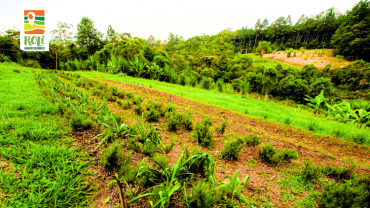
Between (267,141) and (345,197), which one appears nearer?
(345,197)

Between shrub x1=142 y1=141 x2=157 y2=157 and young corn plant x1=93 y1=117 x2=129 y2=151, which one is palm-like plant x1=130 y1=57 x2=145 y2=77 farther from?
shrub x1=142 y1=141 x2=157 y2=157

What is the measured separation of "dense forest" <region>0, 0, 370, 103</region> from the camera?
11.9 m

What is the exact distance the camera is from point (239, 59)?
4194 centimetres

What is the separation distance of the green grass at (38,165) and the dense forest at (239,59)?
9.08m

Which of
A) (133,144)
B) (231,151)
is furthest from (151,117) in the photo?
(231,151)

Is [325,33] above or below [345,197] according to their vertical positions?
above

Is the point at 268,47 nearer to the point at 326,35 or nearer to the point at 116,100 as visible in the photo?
the point at 326,35

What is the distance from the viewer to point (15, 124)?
1.97m

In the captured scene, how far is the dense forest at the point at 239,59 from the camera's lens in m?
11.9

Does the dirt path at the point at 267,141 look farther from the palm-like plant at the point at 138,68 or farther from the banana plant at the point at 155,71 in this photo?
the palm-like plant at the point at 138,68

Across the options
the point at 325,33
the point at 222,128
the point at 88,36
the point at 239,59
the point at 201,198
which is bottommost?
the point at 201,198

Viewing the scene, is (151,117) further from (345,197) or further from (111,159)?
(345,197)

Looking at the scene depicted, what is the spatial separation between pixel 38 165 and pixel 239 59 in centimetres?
4625

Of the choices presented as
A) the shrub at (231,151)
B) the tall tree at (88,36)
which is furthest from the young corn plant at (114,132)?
the tall tree at (88,36)
